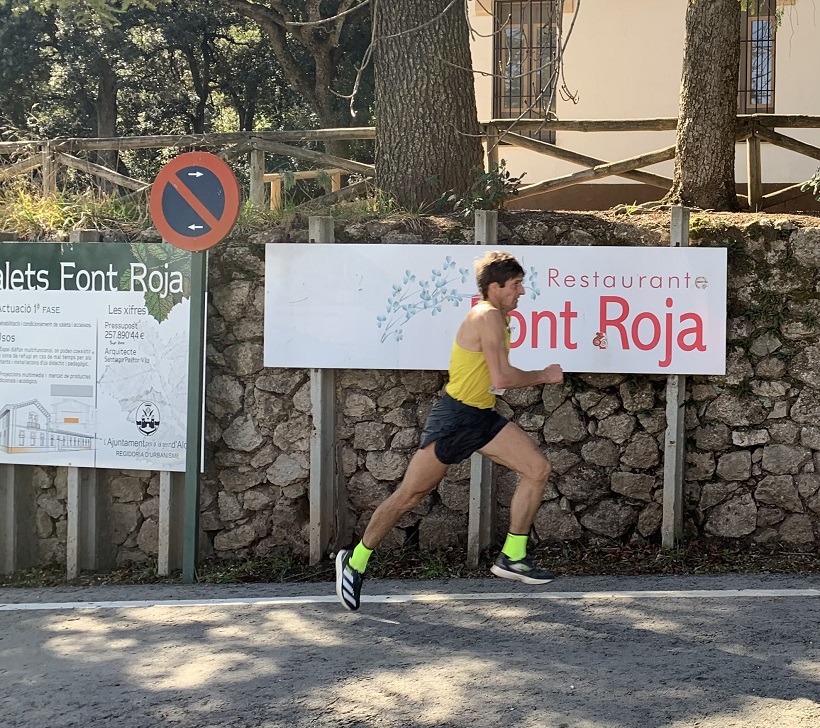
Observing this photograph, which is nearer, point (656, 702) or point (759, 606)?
point (656, 702)

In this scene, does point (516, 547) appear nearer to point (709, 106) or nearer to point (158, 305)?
point (158, 305)

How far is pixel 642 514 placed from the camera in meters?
7.34

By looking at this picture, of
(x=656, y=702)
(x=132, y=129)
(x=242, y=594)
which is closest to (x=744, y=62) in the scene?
(x=242, y=594)

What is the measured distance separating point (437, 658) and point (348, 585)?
0.91 metres

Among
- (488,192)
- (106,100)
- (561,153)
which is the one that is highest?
(106,100)

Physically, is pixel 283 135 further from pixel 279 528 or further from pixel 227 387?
pixel 279 528

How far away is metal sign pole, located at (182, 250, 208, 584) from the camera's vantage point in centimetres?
701

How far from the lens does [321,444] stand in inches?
289

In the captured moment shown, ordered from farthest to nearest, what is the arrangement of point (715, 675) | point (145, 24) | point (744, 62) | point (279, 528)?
point (145, 24)
point (744, 62)
point (279, 528)
point (715, 675)

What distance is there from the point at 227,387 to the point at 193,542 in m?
1.17

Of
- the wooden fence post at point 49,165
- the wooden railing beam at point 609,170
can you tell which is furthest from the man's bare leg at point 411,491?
Result: the wooden fence post at point 49,165

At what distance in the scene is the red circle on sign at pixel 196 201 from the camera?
6.79 meters

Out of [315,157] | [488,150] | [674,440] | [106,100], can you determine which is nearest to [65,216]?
[315,157]

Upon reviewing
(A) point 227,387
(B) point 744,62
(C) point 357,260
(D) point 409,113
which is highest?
(B) point 744,62
